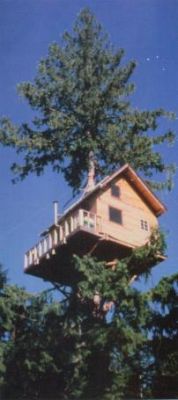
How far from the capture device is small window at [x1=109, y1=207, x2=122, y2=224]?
92.1ft

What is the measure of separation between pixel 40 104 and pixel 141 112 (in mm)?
5623

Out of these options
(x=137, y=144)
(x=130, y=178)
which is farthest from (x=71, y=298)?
(x=137, y=144)

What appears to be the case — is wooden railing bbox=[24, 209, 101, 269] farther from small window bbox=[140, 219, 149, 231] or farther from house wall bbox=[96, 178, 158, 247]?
small window bbox=[140, 219, 149, 231]

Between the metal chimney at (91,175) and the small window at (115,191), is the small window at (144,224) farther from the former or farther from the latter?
the metal chimney at (91,175)

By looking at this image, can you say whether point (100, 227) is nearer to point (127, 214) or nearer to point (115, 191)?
point (127, 214)

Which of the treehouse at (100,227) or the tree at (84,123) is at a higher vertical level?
the tree at (84,123)

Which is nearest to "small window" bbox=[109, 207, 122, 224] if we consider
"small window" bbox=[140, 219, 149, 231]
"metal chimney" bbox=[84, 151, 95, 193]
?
"small window" bbox=[140, 219, 149, 231]

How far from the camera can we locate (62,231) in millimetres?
27188

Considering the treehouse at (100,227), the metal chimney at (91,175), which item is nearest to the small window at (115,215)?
the treehouse at (100,227)

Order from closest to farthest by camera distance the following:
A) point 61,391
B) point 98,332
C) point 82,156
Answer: point 98,332 → point 61,391 → point 82,156

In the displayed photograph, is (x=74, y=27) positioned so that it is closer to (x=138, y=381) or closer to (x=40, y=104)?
(x=40, y=104)

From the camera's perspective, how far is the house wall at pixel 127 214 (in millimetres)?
27734

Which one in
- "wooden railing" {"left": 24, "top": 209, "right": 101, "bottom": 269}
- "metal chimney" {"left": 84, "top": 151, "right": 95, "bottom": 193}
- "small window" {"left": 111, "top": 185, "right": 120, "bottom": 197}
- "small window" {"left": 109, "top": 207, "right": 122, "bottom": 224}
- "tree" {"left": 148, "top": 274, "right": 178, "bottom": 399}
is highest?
"metal chimney" {"left": 84, "top": 151, "right": 95, "bottom": 193}

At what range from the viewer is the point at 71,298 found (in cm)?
2661
